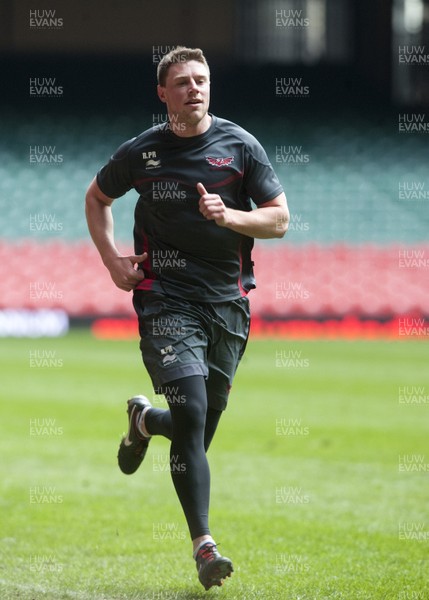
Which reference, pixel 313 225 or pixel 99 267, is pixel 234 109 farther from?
pixel 99 267

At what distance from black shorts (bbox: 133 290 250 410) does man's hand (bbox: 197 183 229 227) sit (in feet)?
1.75

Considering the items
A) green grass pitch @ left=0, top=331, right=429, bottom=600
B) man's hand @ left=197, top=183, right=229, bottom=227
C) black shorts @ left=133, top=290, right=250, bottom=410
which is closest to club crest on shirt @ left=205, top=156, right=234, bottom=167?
man's hand @ left=197, top=183, right=229, bottom=227

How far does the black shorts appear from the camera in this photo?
4.59 metres

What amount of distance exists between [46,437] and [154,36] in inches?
837

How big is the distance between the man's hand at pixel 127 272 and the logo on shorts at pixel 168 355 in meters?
0.46

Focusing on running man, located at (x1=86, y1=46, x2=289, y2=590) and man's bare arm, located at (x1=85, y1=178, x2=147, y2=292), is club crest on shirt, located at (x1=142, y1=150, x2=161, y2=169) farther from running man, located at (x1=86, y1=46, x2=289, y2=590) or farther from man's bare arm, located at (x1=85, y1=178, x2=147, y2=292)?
man's bare arm, located at (x1=85, y1=178, x2=147, y2=292)

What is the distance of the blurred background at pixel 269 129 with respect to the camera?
71.5ft

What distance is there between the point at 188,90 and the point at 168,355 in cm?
120

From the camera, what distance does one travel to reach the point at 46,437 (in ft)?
32.3

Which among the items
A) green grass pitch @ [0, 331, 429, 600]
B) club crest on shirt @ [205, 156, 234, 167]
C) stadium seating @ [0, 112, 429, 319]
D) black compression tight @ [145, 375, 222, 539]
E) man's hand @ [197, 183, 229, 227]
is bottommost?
stadium seating @ [0, 112, 429, 319]

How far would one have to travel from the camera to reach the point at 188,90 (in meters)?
4.64

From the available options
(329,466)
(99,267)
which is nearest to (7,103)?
(99,267)

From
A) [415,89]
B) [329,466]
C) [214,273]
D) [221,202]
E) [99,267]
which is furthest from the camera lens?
[415,89]

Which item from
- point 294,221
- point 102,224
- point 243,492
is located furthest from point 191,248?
point 294,221
